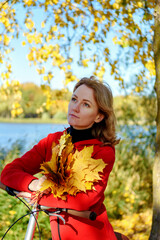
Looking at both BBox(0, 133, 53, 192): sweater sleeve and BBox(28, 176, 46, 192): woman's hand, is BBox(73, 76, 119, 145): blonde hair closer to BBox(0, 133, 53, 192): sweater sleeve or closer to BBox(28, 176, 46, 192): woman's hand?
BBox(0, 133, 53, 192): sweater sleeve

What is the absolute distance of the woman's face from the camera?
171 centimetres

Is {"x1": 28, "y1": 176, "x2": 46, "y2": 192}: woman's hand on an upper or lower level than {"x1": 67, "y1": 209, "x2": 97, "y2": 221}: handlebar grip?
upper

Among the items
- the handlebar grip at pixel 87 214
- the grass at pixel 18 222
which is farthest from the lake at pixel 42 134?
the handlebar grip at pixel 87 214

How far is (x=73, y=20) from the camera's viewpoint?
5.36 m

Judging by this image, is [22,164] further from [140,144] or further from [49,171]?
[140,144]

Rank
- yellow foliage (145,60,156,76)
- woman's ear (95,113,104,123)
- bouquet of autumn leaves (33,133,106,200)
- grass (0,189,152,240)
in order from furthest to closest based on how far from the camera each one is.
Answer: yellow foliage (145,60,156,76) < grass (0,189,152,240) < woman's ear (95,113,104,123) < bouquet of autumn leaves (33,133,106,200)

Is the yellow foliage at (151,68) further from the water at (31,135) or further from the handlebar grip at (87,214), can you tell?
the handlebar grip at (87,214)

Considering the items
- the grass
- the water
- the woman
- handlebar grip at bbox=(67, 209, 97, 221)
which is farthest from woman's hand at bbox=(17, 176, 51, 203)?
the water

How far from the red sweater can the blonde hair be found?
3.7 inches

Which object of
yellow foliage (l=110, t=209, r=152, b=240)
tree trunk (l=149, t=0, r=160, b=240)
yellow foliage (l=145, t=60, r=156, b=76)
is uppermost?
yellow foliage (l=145, t=60, r=156, b=76)

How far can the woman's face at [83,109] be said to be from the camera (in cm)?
171

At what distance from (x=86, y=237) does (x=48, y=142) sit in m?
0.63

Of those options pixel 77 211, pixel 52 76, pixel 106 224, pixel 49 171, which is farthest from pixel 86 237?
pixel 52 76

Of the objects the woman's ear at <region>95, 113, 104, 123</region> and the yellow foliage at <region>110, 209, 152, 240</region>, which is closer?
the woman's ear at <region>95, 113, 104, 123</region>
